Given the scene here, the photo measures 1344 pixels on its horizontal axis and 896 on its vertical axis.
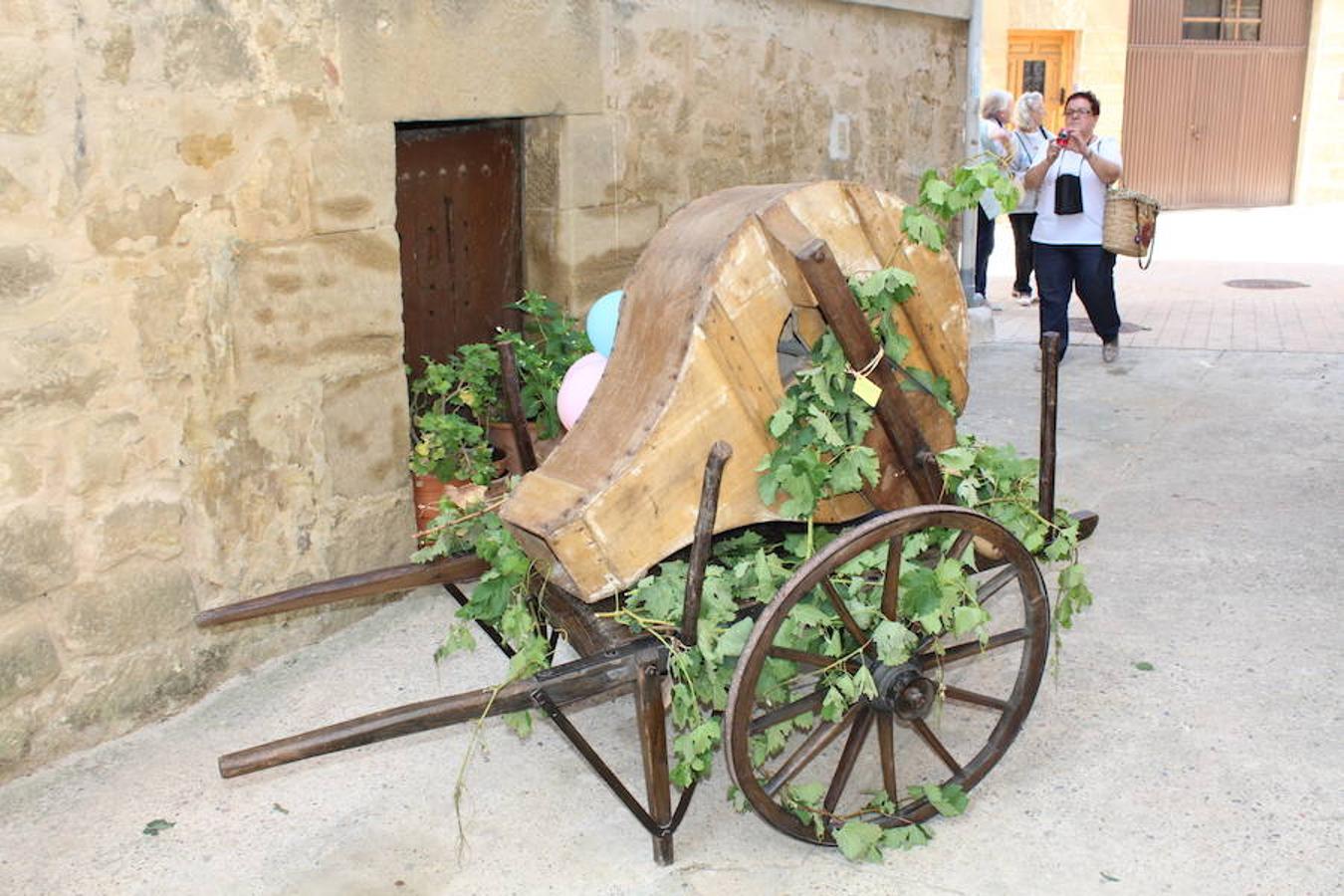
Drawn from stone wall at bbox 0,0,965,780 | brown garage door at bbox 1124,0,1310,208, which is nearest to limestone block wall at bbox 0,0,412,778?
stone wall at bbox 0,0,965,780

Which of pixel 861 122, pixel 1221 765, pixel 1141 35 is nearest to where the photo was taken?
pixel 1221 765

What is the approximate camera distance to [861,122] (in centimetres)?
750

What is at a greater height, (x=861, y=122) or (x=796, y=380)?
(x=861, y=122)

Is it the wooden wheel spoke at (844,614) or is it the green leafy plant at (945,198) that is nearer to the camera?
the wooden wheel spoke at (844,614)

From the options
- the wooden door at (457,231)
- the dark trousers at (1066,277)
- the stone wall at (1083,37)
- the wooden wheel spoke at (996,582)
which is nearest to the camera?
the wooden wheel spoke at (996,582)

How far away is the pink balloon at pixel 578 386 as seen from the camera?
3586 mm

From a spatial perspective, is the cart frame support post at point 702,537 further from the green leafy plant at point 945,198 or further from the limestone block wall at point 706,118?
the limestone block wall at point 706,118

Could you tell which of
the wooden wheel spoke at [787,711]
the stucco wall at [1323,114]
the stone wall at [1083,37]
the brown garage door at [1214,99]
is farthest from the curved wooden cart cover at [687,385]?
the stucco wall at [1323,114]

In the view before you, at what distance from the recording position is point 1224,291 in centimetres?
1086

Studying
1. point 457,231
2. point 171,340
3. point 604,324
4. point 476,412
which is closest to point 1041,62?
point 457,231

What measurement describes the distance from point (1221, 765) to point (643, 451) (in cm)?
181

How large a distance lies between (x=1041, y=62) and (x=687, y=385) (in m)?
14.7

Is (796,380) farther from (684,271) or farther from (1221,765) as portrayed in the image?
(1221,765)

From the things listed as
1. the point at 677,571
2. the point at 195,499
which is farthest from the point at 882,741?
the point at 195,499
